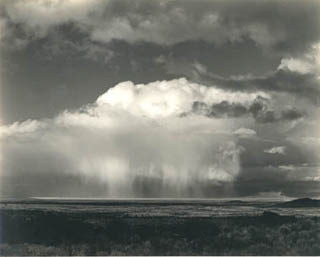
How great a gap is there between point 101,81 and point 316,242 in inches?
270

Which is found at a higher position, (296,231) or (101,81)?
(101,81)

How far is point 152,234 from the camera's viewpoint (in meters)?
13.7

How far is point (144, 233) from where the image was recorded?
1363 centimetres

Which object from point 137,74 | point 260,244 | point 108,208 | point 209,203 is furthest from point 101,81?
point 260,244

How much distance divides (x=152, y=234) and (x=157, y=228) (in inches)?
7.8

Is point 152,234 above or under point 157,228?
under

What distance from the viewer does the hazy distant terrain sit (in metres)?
13.4

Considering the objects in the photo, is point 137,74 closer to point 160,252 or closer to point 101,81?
point 101,81

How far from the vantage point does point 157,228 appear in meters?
13.7

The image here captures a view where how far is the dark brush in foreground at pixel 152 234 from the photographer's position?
527 inches

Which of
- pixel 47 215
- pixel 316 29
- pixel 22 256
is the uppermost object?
pixel 316 29

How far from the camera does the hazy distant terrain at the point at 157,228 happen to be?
13.4 meters

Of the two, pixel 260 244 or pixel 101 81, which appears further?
pixel 101 81

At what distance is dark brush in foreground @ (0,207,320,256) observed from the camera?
43.9 ft
